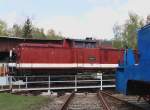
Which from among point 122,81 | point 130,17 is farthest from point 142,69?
point 130,17

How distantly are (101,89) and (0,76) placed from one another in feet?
32.4

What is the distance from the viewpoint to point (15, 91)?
2612 cm

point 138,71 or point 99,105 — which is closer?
point 138,71

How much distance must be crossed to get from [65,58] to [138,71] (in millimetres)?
18720

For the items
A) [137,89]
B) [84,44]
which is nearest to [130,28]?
[84,44]

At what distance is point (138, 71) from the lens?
38.2ft

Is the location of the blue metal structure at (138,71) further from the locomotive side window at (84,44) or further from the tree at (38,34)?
the tree at (38,34)

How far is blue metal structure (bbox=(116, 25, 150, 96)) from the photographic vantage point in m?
11.2

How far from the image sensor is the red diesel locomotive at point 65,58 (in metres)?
29.1

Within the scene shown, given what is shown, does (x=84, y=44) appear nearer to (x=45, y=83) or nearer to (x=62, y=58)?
(x=62, y=58)

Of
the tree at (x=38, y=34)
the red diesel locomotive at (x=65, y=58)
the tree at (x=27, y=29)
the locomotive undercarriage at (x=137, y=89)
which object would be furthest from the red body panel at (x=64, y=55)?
the tree at (x=38, y=34)

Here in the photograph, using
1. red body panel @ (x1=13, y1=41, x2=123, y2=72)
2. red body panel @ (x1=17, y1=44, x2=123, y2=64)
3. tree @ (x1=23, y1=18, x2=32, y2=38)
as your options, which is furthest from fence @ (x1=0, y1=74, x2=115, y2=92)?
tree @ (x1=23, y1=18, x2=32, y2=38)

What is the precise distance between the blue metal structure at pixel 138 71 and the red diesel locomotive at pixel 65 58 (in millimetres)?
14920

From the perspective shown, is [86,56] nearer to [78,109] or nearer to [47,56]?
[47,56]
